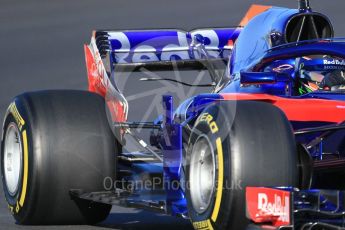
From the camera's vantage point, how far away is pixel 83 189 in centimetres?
754

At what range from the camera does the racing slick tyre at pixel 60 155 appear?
749 centimetres

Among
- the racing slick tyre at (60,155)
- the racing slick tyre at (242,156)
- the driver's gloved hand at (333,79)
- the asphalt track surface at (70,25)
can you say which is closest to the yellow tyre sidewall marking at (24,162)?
the racing slick tyre at (60,155)

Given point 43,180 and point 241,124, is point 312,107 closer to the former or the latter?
point 241,124

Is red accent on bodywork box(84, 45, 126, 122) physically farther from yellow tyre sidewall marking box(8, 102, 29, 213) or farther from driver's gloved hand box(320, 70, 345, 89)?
driver's gloved hand box(320, 70, 345, 89)

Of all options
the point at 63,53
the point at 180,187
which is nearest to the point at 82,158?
the point at 180,187

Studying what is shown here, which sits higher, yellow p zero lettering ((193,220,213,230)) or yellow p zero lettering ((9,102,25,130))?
yellow p zero lettering ((9,102,25,130))

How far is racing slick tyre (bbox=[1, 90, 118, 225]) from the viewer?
24.6 ft

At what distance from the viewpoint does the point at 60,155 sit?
7.49 metres

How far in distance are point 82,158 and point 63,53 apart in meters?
10.6

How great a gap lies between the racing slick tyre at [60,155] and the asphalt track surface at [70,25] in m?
5.54

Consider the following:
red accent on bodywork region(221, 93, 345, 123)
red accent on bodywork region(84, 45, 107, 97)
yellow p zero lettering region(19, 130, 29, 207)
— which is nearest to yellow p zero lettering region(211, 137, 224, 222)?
red accent on bodywork region(221, 93, 345, 123)

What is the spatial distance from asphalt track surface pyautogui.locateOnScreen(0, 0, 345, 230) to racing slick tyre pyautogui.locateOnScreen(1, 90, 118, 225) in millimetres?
5539

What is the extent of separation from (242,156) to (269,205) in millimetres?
366

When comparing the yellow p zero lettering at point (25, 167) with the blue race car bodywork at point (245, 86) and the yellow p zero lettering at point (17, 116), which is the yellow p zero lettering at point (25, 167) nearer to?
the yellow p zero lettering at point (17, 116)
